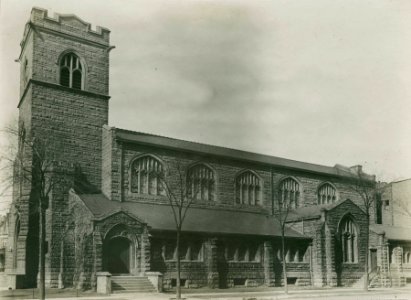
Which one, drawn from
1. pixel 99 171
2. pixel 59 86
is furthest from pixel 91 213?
pixel 59 86

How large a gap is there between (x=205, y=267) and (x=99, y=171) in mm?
10789

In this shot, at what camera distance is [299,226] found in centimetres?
4391

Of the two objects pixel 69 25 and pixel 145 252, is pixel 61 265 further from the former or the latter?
pixel 69 25

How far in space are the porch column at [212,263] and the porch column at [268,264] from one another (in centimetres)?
506

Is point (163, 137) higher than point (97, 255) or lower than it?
higher

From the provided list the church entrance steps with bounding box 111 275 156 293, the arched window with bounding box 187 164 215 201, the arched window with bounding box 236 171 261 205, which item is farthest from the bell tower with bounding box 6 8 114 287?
the arched window with bounding box 236 171 261 205

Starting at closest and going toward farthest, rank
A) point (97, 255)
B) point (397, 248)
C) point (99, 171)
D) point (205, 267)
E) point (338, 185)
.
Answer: point (97, 255), point (205, 267), point (99, 171), point (397, 248), point (338, 185)

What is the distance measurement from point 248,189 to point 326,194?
34.0 feet

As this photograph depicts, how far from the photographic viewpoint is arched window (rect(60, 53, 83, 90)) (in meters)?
39.8

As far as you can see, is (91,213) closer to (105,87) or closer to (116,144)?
(116,144)

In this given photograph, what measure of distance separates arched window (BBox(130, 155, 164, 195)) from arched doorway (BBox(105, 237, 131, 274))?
22.2 feet

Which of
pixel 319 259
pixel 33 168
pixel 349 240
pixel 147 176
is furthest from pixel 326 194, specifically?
pixel 33 168

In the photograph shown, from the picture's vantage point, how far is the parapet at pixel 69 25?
38.6 meters

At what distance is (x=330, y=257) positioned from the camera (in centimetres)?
4172
